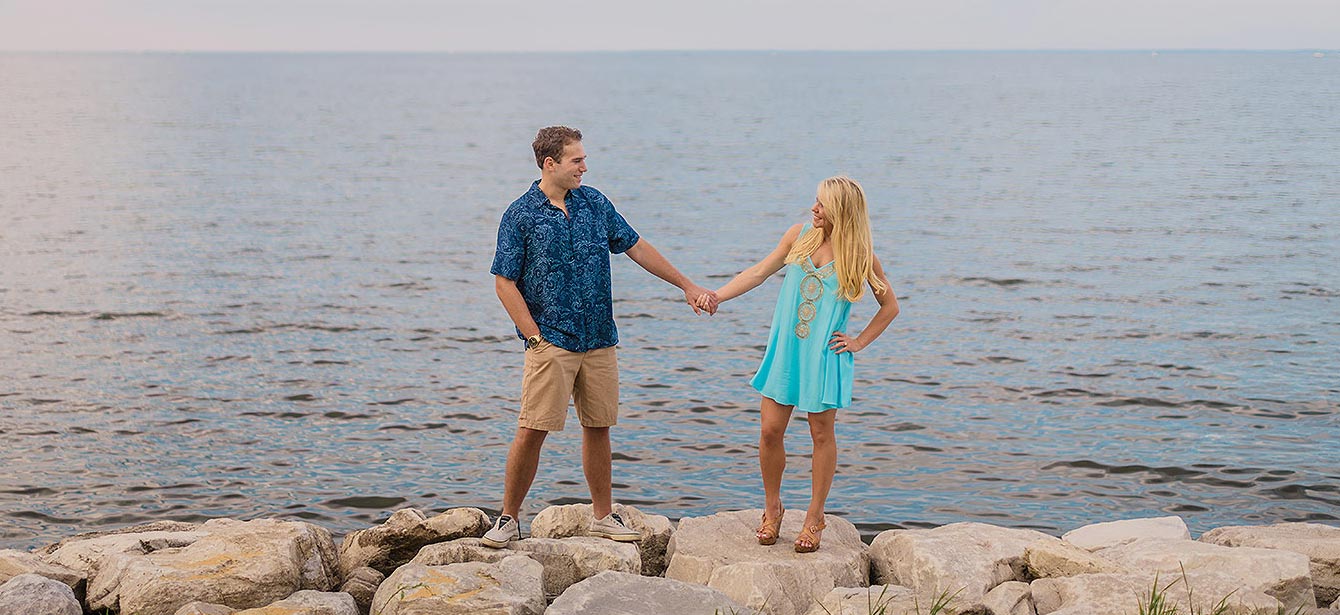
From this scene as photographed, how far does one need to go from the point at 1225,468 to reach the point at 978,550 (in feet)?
16.2

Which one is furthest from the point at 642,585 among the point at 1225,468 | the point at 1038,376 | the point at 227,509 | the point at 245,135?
the point at 245,135

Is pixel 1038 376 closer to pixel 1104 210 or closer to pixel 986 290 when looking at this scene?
pixel 986 290

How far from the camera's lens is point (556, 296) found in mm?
7469

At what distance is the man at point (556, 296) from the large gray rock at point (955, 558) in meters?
1.86

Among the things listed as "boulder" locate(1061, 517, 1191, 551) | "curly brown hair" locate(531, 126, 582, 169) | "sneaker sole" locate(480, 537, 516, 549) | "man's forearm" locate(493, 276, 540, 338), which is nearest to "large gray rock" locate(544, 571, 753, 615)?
"sneaker sole" locate(480, 537, 516, 549)

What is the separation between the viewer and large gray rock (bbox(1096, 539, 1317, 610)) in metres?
6.87

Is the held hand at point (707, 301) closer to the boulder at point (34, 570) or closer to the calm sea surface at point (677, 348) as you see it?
the calm sea surface at point (677, 348)

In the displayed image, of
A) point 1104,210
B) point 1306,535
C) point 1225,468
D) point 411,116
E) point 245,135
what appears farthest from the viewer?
point 411,116

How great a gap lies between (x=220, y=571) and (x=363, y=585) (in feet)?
2.65

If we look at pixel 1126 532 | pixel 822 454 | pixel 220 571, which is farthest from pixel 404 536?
pixel 1126 532

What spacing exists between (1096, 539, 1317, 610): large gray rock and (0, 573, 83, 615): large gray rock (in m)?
5.71

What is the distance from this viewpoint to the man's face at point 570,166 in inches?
287

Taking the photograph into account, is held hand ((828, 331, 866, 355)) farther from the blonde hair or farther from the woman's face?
the woman's face

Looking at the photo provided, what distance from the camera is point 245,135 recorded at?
2185 inches
